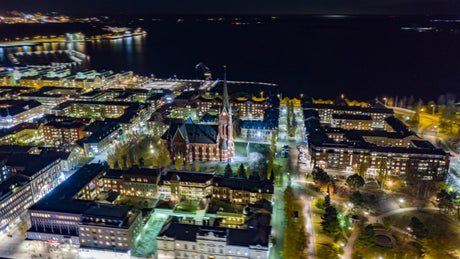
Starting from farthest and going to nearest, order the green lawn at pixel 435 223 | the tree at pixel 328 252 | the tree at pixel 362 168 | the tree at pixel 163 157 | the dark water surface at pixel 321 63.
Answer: the dark water surface at pixel 321 63 → the tree at pixel 163 157 → the tree at pixel 362 168 → the green lawn at pixel 435 223 → the tree at pixel 328 252

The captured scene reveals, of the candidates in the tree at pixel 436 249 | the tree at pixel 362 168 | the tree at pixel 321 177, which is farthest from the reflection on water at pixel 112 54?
the tree at pixel 436 249

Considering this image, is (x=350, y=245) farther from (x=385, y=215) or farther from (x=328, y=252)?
(x=385, y=215)

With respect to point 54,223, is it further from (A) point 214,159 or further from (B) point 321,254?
(B) point 321,254

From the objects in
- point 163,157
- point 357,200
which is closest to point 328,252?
point 357,200

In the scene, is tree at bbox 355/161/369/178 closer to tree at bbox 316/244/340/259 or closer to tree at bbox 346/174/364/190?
tree at bbox 346/174/364/190

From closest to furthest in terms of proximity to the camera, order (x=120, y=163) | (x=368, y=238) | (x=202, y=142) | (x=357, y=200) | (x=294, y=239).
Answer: (x=294, y=239)
(x=368, y=238)
(x=357, y=200)
(x=120, y=163)
(x=202, y=142)

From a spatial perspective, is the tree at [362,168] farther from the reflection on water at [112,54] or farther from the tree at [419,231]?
the reflection on water at [112,54]

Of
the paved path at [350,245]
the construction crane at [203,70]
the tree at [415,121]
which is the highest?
the construction crane at [203,70]

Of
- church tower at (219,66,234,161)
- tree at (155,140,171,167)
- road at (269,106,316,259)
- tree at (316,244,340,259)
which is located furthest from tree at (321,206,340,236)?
tree at (155,140,171,167)

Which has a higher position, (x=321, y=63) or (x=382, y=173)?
(x=321, y=63)
